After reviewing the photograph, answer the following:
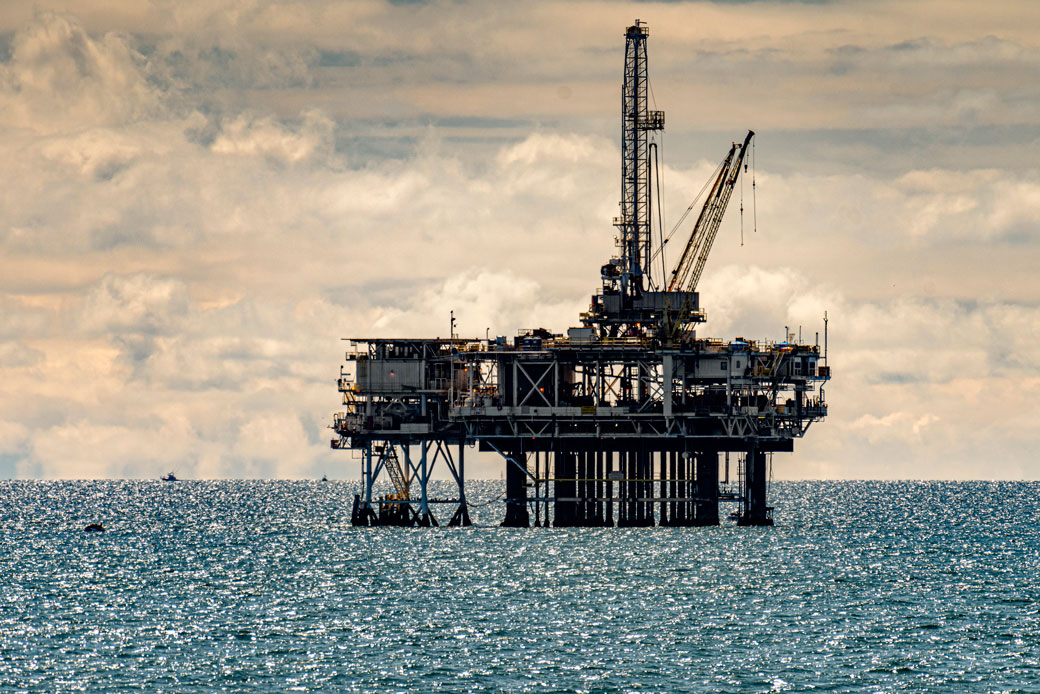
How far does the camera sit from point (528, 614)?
88438mm

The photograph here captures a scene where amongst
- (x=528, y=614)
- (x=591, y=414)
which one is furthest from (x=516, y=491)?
(x=528, y=614)

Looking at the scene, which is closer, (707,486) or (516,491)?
(707,486)

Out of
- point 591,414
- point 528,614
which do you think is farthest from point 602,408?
point 528,614

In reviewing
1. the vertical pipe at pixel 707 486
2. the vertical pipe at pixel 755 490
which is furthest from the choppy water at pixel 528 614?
the vertical pipe at pixel 755 490

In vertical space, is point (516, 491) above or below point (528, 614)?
above

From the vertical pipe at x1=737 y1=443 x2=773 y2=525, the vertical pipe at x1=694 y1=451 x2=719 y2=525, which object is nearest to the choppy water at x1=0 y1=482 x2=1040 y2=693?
the vertical pipe at x1=694 y1=451 x2=719 y2=525

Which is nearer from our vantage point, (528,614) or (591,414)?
(528,614)

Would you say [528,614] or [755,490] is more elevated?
[755,490]

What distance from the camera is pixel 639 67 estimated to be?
149m

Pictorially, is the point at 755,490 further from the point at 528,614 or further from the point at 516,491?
the point at 528,614

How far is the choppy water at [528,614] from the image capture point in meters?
70.1

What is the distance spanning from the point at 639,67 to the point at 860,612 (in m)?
70.4

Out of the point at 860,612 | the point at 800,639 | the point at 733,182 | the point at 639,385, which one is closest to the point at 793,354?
the point at 639,385

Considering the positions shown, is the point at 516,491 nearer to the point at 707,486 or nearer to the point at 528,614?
the point at 707,486
